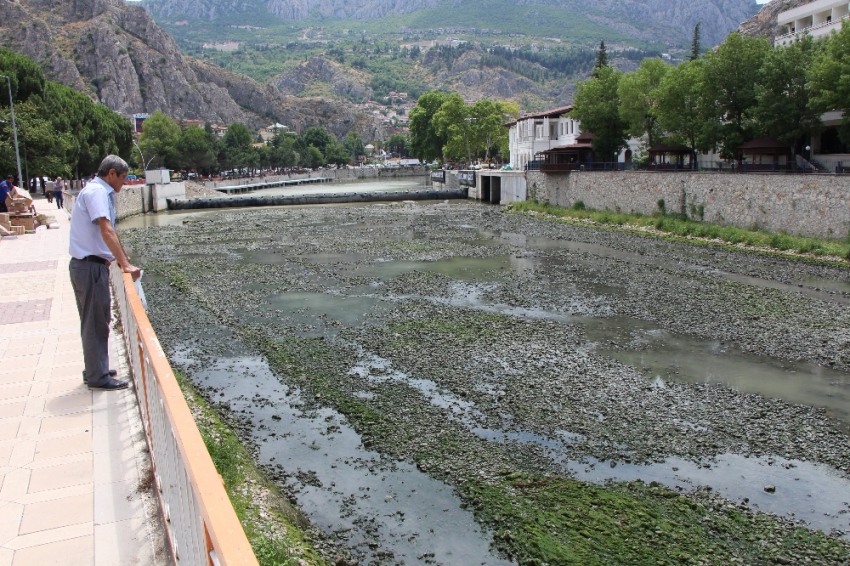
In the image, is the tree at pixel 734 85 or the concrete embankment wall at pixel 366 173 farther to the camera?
the concrete embankment wall at pixel 366 173

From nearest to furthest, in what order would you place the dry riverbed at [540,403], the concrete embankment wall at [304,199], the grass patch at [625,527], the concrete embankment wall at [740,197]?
the grass patch at [625,527] → the dry riverbed at [540,403] → the concrete embankment wall at [740,197] → the concrete embankment wall at [304,199]

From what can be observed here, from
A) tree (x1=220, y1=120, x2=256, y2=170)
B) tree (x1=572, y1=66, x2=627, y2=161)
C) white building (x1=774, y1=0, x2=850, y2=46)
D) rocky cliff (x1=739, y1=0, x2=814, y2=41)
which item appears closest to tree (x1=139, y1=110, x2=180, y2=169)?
tree (x1=220, y1=120, x2=256, y2=170)

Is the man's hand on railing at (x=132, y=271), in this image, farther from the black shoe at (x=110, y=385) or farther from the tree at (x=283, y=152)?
the tree at (x=283, y=152)

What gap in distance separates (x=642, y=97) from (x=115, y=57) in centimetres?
13602

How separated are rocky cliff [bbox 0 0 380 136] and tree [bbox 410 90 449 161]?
6897cm

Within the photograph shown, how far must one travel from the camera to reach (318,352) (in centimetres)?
1546

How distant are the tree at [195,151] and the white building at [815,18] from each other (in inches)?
3093

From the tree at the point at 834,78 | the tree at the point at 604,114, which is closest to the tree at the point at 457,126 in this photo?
the tree at the point at 604,114

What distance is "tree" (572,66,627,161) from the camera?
53844 mm

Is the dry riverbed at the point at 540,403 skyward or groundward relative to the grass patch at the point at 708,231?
groundward

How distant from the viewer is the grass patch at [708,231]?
28.4m

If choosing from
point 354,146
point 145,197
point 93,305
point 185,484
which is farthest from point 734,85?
point 354,146

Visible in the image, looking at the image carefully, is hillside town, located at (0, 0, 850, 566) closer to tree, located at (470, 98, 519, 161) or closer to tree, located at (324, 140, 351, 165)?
tree, located at (470, 98, 519, 161)

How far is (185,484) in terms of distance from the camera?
147 inches
